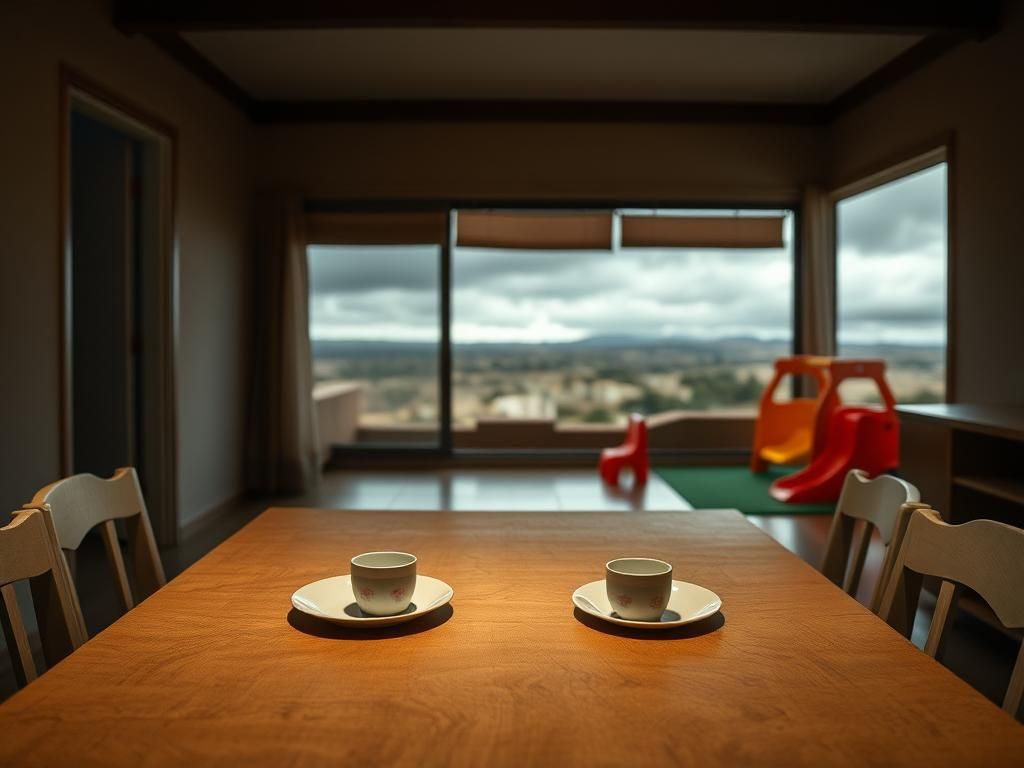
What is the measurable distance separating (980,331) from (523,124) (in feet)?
11.1

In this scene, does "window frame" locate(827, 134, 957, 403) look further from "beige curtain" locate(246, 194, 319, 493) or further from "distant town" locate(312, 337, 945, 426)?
"beige curtain" locate(246, 194, 319, 493)

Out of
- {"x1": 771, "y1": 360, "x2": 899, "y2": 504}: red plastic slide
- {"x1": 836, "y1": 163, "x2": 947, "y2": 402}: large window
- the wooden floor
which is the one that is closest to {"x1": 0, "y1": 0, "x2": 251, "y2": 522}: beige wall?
the wooden floor

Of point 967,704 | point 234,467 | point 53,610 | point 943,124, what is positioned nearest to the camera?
point 967,704

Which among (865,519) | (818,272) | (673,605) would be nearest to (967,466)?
(865,519)

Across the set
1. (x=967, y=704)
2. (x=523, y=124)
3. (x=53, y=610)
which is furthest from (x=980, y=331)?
(x=53, y=610)

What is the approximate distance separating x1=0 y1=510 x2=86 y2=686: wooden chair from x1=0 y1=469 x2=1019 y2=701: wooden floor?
1597 millimetres

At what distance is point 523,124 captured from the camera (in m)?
6.23

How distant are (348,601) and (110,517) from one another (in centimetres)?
66

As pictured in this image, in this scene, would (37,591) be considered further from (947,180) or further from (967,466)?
(947,180)

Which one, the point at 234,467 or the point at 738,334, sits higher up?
the point at 738,334

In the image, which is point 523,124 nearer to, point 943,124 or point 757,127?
point 757,127

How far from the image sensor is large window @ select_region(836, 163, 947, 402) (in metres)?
5.34

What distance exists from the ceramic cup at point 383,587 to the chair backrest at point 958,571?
2.43ft

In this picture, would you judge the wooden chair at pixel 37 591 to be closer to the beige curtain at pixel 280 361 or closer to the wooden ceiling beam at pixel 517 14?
the wooden ceiling beam at pixel 517 14
